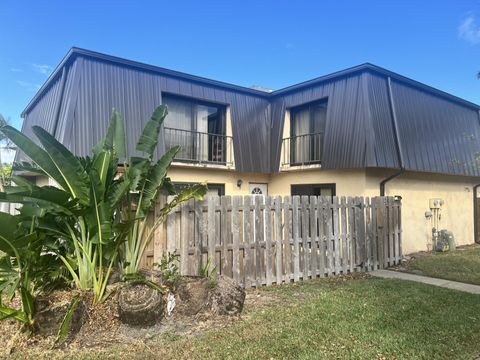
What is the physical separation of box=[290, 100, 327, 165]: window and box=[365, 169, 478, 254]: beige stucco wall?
7.35 ft

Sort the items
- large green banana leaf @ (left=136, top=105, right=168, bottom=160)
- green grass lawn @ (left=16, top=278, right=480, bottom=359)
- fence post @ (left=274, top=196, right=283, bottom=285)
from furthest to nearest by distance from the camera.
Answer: fence post @ (left=274, top=196, right=283, bottom=285) → large green banana leaf @ (left=136, top=105, right=168, bottom=160) → green grass lawn @ (left=16, top=278, right=480, bottom=359)

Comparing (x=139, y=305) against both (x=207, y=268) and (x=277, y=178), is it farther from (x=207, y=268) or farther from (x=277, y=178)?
(x=277, y=178)

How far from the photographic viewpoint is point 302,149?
42.6ft

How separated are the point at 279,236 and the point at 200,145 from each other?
6.21 metres

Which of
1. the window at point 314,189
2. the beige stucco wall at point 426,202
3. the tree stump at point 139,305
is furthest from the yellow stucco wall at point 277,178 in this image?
the tree stump at point 139,305

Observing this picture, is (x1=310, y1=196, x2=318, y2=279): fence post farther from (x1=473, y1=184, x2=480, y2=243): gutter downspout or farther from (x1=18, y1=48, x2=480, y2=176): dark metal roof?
(x1=473, y1=184, x2=480, y2=243): gutter downspout

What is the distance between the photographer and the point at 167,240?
6.20 m

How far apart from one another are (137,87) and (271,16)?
7123 millimetres

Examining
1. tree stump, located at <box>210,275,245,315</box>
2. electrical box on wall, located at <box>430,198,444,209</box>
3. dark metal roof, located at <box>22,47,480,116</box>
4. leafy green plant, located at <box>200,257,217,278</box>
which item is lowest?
tree stump, located at <box>210,275,245,315</box>

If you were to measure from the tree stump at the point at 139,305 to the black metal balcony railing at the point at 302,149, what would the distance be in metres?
8.72

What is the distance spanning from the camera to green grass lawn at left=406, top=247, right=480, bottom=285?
8.31 metres

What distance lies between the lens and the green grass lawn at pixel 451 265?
8314mm

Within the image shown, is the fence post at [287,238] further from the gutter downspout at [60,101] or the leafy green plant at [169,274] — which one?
the gutter downspout at [60,101]

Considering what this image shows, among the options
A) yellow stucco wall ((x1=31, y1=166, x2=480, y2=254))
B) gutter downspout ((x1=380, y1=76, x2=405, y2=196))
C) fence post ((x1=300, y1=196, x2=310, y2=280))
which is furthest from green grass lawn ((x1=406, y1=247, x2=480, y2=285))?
fence post ((x1=300, y1=196, x2=310, y2=280))
